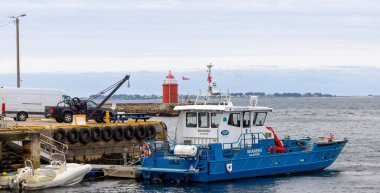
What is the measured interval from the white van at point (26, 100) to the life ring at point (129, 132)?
7191 mm

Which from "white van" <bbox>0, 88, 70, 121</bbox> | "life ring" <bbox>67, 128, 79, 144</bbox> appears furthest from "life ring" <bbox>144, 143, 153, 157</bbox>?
"white van" <bbox>0, 88, 70, 121</bbox>

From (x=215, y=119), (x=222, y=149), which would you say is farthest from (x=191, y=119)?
(x=222, y=149)

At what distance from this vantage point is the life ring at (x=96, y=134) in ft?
101

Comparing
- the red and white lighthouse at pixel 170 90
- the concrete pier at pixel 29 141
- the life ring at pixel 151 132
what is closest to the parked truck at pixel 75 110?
the life ring at pixel 151 132

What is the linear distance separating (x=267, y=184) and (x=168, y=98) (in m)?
58.2

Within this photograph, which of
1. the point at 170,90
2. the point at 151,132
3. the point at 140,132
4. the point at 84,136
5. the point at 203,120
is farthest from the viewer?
the point at 170,90

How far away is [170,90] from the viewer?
81938 mm

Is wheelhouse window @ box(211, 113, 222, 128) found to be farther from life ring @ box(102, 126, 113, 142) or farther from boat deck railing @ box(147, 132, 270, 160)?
life ring @ box(102, 126, 113, 142)

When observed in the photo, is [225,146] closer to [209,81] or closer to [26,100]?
[209,81]

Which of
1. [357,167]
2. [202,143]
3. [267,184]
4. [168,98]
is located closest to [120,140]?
[202,143]

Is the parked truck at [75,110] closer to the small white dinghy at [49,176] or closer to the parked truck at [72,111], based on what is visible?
the parked truck at [72,111]

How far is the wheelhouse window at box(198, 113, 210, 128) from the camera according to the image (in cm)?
2781

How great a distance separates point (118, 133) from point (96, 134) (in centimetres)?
138

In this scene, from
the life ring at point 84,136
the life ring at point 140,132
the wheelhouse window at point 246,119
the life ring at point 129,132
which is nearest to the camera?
the wheelhouse window at point 246,119
